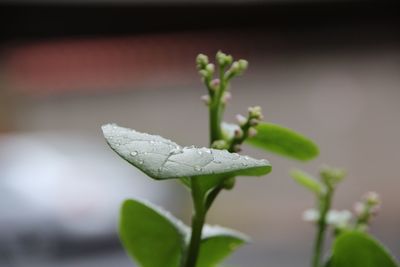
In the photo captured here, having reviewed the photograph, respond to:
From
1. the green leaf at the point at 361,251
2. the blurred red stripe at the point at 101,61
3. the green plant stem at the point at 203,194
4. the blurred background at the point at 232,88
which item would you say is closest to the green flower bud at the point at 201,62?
the green plant stem at the point at 203,194

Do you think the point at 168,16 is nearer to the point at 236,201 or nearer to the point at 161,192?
the point at 236,201

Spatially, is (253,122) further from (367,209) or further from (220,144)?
(367,209)

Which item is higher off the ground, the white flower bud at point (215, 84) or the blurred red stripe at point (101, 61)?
the white flower bud at point (215, 84)

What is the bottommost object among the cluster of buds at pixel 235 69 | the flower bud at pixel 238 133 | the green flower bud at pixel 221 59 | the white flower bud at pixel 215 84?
the flower bud at pixel 238 133

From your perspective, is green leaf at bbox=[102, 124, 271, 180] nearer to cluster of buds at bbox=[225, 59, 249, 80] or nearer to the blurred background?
cluster of buds at bbox=[225, 59, 249, 80]

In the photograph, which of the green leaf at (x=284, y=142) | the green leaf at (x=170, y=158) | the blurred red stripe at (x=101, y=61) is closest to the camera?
the green leaf at (x=170, y=158)

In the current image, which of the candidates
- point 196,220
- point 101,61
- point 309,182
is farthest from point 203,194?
point 101,61

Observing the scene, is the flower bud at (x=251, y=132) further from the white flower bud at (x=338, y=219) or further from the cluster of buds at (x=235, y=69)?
the white flower bud at (x=338, y=219)
